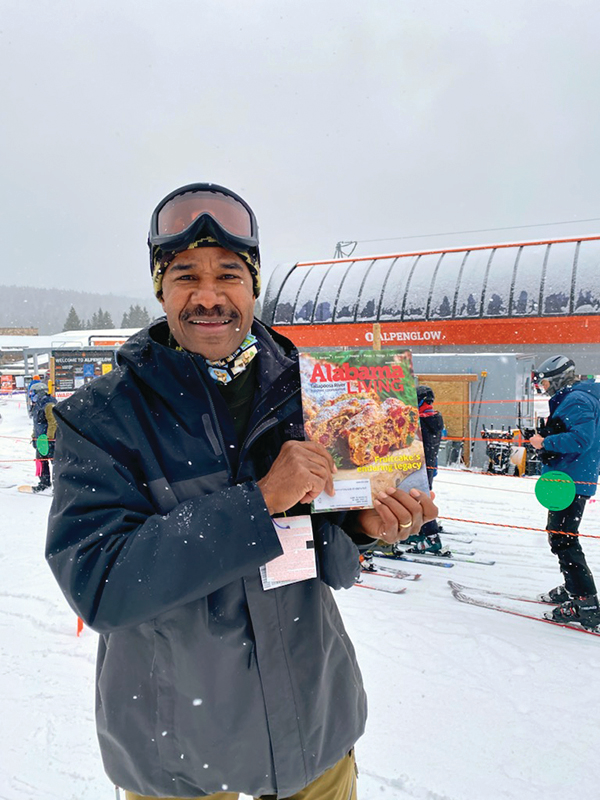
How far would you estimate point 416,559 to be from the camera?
6.05 meters

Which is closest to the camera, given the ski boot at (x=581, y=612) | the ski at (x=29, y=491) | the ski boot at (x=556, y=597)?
the ski boot at (x=581, y=612)

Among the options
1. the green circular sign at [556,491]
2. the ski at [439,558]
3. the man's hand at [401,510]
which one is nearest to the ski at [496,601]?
the ski at [439,558]

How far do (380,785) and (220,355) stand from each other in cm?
245

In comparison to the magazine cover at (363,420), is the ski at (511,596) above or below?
below

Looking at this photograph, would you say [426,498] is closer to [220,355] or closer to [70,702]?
[220,355]

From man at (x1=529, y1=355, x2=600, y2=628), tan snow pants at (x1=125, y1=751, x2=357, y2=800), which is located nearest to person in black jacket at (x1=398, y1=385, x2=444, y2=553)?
man at (x1=529, y1=355, x2=600, y2=628)

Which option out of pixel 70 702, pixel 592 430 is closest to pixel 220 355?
pixel 70 702

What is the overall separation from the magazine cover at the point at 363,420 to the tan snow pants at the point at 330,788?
803 mm

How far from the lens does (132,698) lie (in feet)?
4.20

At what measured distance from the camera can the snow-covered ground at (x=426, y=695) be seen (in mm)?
2637

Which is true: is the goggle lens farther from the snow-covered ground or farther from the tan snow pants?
the snow-covered ground

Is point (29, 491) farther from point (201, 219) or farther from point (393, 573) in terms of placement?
point (201, 219)

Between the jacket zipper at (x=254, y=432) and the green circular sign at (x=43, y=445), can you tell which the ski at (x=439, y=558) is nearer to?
the jacket zipper at (x=254, y=432)

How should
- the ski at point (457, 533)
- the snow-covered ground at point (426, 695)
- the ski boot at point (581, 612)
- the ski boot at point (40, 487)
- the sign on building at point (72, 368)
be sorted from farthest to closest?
the sign on building at point (72, 368), the ski boot at point (40, 487), the ski at point (457, 533), the ski boot at point (581, 612), the snow-covered ground at point (426, 695)
